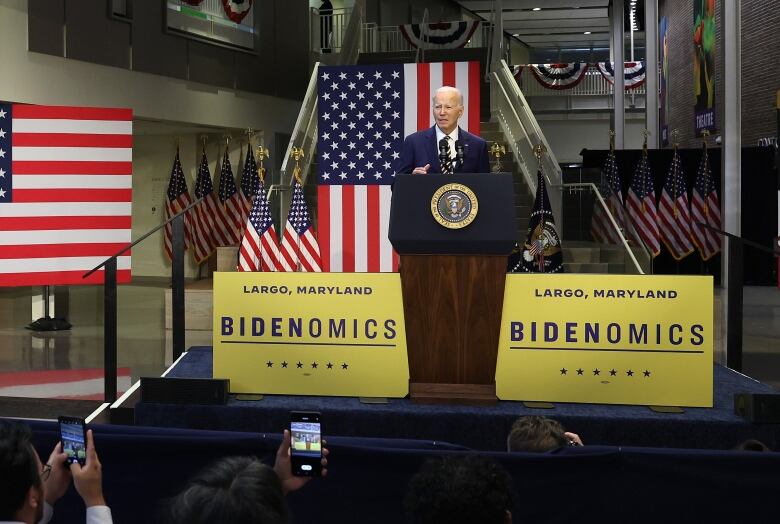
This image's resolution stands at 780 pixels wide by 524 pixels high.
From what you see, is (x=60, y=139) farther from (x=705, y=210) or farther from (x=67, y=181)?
(x=705, y=210)

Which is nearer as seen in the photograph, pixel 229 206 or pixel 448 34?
pixel 229 206

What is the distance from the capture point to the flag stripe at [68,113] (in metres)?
9.07

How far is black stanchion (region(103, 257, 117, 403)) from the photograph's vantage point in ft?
19.9

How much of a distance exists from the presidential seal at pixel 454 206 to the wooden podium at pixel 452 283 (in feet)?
0.07

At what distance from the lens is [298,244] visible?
Result: 9.19 metres

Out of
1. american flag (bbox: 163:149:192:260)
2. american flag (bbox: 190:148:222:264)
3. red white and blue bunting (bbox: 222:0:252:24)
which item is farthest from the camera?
american flag (bbox: 163:149:192:260)

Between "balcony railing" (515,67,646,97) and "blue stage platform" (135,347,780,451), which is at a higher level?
"balcony railing" (515,67,646,97)

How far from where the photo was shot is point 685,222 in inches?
567

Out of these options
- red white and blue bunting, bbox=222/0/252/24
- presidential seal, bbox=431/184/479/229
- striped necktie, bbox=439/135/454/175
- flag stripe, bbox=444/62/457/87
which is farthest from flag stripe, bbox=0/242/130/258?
red white and blue bunting, bbox=222/0/252/24

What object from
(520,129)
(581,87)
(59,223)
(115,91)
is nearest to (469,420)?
(59,223)

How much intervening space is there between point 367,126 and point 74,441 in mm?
7334

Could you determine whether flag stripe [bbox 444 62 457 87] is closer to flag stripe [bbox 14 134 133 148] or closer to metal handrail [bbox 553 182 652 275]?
metal handrail [bbox 553 182 652 275]

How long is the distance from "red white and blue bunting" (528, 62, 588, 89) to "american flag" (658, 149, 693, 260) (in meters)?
13.1

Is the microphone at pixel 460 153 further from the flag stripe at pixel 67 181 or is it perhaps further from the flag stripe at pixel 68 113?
the flag stripe at pixel 67 181
